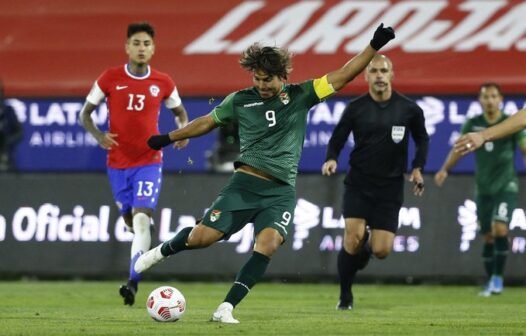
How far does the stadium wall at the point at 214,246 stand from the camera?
17250 mm

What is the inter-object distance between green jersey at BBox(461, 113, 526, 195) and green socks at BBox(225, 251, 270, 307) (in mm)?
6202

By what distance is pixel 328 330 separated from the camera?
33.2ft

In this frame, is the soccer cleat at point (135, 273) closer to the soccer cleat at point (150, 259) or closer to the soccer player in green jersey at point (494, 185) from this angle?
the soccer cleat at point (150, 259)

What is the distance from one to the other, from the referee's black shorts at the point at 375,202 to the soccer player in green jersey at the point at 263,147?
225 centimetres

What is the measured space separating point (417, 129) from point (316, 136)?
7.42 m

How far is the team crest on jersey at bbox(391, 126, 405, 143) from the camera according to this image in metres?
13.3

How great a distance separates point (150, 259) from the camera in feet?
38.5

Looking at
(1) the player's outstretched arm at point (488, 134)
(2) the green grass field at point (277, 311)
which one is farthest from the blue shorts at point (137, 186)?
(1) the player's outstretched arm at point (488, 134)

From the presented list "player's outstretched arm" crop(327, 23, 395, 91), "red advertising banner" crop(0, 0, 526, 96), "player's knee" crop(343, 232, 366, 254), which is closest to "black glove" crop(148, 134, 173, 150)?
"player's outstretched arm" crop(327, 23, 395, 91)

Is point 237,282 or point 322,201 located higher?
point 322,201

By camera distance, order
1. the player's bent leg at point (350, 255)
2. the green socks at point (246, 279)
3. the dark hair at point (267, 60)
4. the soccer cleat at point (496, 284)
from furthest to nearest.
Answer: the soccer cleat at point (496, 284) → the player's bent leg at point (350, 255) → the dark hair at point (267, 60) → the green socks at point (246, 279)

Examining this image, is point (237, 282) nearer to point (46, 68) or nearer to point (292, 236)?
point (292, 236)

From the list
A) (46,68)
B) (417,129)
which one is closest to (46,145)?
(46,68)

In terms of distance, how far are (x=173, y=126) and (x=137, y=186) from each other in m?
7.71
